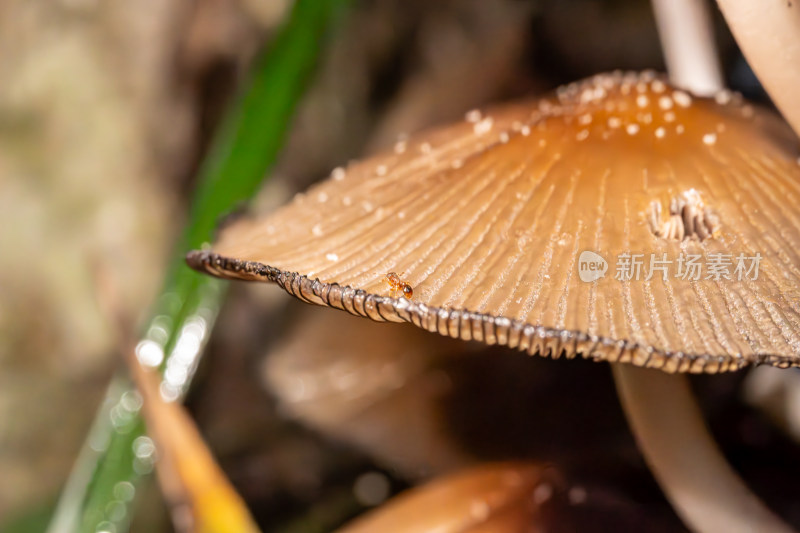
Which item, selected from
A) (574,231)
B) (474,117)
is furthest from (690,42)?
(574,231)

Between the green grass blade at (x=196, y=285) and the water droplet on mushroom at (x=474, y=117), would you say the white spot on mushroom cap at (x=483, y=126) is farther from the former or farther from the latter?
the green grass blade at (x=196, y=285)

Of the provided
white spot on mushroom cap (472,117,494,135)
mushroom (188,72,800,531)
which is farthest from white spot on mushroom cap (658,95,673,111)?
white spot on mushroom cap (472,117,494,135)

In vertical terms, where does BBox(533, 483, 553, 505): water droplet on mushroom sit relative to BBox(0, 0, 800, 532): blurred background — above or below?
below

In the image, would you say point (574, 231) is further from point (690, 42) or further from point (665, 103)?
point (690, 42)

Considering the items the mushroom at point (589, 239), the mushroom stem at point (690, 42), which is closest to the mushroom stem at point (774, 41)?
the mushroom at point (589, 239)

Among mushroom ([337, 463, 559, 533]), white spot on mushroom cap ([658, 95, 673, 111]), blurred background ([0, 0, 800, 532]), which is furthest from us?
blurred background ([0, 0, 800, 532])

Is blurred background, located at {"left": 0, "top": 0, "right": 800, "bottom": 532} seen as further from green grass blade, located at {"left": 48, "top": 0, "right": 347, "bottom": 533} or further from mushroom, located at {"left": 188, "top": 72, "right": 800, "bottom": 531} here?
mushroom, located at {"left": 188, "top": 72, "right": 800, "bottom": 531}

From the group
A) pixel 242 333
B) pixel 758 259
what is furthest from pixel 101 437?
pixel 758 259

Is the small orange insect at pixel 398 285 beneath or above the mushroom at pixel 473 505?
above
